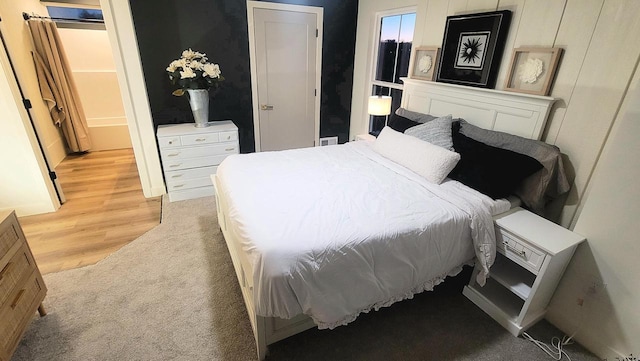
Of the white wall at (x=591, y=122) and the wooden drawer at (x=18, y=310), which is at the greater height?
the white wall at (x=591, y=122)

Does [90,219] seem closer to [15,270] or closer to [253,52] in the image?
[15,270]

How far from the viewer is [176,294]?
202 centimetres

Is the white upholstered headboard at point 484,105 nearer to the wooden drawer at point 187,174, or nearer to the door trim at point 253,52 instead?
the door trim at point 253,52

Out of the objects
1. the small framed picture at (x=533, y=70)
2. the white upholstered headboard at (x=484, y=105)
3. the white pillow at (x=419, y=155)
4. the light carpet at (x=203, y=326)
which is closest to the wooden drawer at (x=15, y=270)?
the light carpet at (x=203, y=326)

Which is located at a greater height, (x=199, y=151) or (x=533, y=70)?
(x=533, y=70)

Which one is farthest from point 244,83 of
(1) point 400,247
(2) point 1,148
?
(1) point 400,247

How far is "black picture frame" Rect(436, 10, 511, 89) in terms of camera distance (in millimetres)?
2238

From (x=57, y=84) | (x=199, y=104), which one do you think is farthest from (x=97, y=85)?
(x=199, y=104)

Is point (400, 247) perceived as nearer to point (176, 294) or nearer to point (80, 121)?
point (176, 294)

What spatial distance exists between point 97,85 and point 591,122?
247 inches

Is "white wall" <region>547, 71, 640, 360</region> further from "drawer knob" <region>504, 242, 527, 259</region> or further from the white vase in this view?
the white vase

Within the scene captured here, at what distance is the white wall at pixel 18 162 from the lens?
8.45ft

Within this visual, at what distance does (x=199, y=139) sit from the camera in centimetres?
315

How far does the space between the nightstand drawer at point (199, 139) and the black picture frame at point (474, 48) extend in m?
2.40
